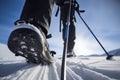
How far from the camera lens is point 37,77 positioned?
175 cm

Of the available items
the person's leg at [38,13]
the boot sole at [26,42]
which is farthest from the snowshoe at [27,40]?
the person's leg at [38,13]

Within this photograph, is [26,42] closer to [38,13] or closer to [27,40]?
[27,40]

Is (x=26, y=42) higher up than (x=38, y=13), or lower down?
lower down

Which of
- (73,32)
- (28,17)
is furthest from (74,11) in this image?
(28,17)

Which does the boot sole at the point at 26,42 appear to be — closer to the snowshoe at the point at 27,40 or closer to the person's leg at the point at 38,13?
the snowshoe at the point at 27,40

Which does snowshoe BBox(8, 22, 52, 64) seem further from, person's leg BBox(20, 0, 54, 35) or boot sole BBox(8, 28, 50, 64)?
person's leg BBox(20, 0, 54, 35)

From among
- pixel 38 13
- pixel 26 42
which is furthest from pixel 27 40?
pixel 38 13

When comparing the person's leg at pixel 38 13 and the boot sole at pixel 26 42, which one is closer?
the boot sole at pixel 26 42

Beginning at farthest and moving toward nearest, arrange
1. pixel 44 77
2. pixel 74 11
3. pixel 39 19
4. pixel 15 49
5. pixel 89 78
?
pixel 74 11
pixel 39 19
pixel 15 49
pixel 44 77
pixel 89 78

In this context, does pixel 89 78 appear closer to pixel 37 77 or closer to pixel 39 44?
pixel 37 77

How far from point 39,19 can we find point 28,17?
171 mm

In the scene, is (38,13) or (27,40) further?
(38,13)

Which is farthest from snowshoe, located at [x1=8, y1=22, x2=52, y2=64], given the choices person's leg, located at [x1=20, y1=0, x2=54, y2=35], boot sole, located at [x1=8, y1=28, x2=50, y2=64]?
person's leg, located at [x1=20, y1=0, x2=54, y2=35]

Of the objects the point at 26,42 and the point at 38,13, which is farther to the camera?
the point at 38,13
